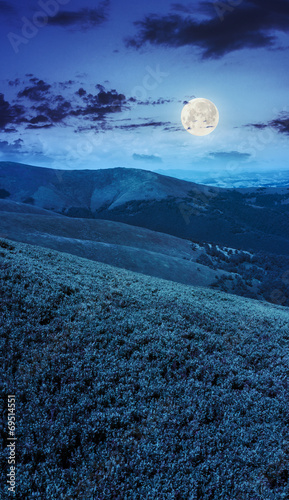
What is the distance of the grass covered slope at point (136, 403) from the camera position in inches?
167

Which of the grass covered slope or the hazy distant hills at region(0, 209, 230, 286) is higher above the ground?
the hazy distant hills at region(0, 209, 230, 286)

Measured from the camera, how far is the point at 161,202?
460ft

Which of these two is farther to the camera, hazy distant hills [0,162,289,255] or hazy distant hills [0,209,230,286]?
hazy distant hills [0,162,289,255]

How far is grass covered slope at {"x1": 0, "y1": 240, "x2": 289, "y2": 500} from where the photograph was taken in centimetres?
424

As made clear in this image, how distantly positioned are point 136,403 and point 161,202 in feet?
452

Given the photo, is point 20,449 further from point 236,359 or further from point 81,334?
point 236,359

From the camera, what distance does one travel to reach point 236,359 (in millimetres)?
7996

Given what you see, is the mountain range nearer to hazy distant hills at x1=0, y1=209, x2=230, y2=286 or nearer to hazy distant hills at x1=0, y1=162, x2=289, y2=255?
hazy distant hills at x1=0, y1=209, x2=230, y2=286

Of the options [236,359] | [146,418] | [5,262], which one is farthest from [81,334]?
[5,262]

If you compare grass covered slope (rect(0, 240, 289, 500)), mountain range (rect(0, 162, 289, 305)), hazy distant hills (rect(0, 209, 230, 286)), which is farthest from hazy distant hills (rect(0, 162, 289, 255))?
grass covered slope (rect(0, 240, 289, 500))

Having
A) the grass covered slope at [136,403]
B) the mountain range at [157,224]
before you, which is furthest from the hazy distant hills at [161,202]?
the grass covered slope at [136,403]

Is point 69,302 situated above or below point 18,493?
above

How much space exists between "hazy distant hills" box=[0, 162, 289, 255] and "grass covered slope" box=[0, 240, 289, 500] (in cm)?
8125

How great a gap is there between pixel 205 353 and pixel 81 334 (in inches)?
146
